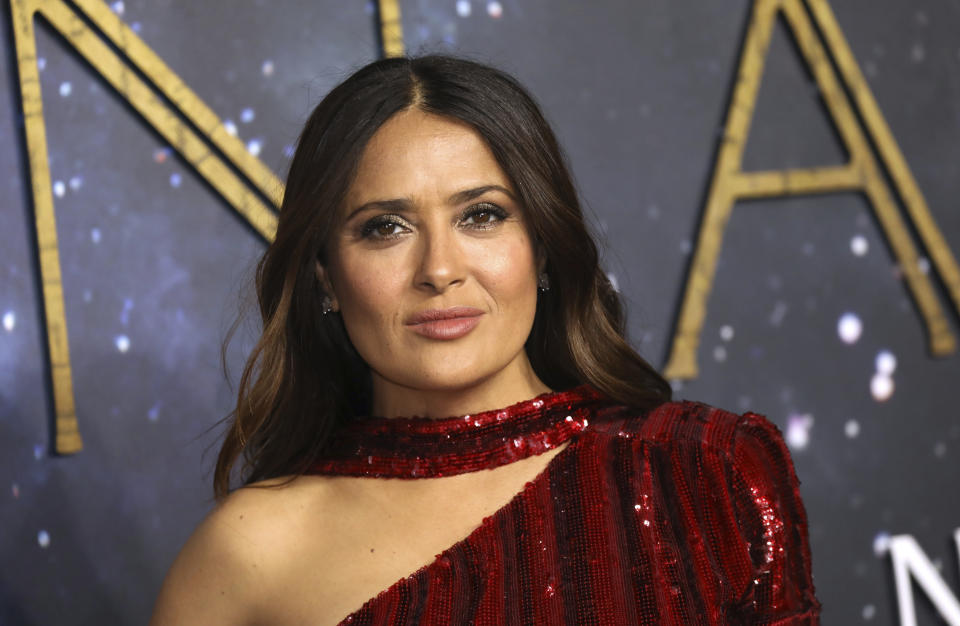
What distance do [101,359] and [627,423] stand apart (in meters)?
1.08

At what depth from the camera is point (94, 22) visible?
7.50 feet

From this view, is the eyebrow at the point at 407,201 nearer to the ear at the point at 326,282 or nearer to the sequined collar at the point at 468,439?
the ear at the point at 326,282

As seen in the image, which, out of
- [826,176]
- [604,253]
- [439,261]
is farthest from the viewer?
[826,176]

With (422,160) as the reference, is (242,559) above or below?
below

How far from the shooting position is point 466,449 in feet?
5.68

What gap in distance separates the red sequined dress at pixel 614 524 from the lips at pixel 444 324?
0.51ft

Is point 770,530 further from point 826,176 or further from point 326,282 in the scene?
point 826,176

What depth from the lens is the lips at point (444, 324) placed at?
1.65 m

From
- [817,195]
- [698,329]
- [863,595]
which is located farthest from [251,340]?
[863,595]

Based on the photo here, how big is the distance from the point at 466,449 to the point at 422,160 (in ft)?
1.42

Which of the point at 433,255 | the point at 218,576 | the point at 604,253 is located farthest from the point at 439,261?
the point at 604,253

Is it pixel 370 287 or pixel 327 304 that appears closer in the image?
pixel 370 287

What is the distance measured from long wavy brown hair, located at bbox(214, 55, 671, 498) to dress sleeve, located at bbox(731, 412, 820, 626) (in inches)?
7.2

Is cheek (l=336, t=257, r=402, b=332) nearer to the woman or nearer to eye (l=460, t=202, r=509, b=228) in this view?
Answer: the woman
